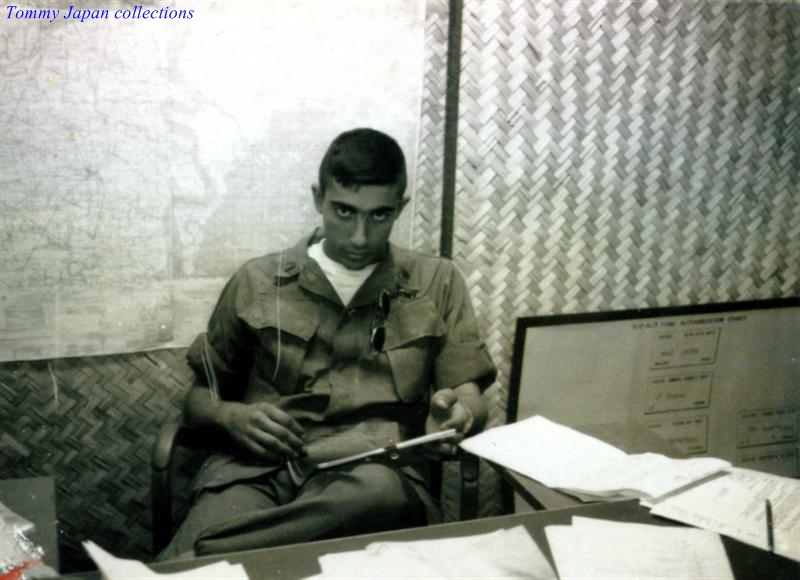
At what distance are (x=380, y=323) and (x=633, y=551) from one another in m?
0.74

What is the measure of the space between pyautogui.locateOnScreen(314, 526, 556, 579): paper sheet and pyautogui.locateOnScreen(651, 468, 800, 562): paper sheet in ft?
0.97

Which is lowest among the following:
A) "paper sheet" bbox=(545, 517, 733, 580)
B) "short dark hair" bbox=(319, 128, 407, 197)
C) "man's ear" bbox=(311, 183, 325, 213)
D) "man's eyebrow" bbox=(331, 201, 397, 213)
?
"paper sheet" bbox=(545, 517, 733, 580)

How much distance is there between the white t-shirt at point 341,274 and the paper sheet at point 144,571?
73cm

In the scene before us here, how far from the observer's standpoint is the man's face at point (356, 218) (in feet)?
5.37

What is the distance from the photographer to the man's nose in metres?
1.65

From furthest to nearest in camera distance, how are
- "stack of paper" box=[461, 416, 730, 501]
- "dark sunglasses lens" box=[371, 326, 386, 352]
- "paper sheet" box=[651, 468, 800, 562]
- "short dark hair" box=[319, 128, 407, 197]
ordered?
"dark sunglasses lens" box=[371, 326, 386, 352] < "short dark hair" box=[319, 128, 407, 197] < "stack of paper" box=[461, 416, 730, 501] < "paper sheet" box=[651, 468, 800, 562]

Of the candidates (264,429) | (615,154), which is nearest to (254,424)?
(264,429)

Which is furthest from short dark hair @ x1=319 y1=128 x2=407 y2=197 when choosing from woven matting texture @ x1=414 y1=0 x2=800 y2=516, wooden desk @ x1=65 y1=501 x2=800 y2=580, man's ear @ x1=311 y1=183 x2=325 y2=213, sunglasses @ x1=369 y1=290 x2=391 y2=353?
wooden desk @ x1=65 y1=501 x2=800 y2=580

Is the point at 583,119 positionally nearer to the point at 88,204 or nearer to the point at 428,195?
the point at 428,195

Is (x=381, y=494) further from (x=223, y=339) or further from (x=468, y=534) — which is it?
(x=223, y=339)

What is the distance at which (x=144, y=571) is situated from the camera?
109cm

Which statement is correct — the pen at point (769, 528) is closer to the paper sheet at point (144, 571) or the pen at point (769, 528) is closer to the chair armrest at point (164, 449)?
the paper sheet at point (144, 571)

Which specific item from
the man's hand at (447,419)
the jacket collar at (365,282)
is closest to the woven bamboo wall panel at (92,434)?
the jacket collar at (365,282)

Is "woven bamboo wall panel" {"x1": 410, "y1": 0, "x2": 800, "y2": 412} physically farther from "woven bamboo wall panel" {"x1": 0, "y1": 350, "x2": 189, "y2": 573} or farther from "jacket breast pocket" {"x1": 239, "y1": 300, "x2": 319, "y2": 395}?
"woven bamboo wall panel" {"x1": 0, "y1": 350, "x2": 189, "y2": 573}
